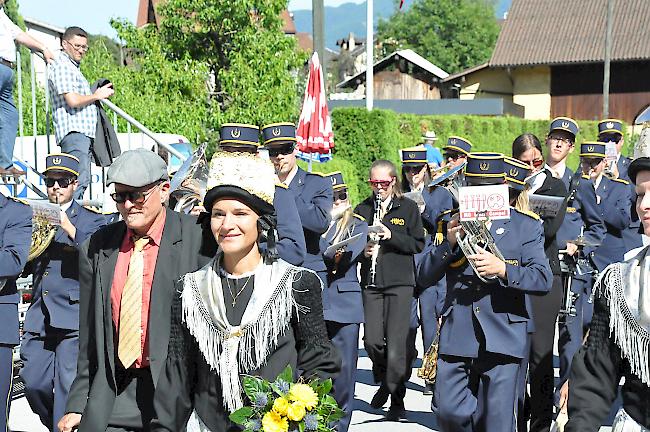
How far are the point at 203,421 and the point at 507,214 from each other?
2.72 m

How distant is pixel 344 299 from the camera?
27.2 feet

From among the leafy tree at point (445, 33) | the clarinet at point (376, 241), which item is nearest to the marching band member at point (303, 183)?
the clarinet at point (376, 241)

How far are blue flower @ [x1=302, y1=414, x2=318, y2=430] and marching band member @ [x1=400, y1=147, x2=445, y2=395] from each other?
543cm

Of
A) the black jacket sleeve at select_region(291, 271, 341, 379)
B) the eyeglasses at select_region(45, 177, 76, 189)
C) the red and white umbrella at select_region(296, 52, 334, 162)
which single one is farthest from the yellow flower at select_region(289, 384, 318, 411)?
the red and white umbrella at select_region(296, 52, 334, 162)

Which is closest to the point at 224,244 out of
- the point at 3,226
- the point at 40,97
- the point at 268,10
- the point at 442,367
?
the point at 3,226

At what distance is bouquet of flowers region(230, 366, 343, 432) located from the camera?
146 inches

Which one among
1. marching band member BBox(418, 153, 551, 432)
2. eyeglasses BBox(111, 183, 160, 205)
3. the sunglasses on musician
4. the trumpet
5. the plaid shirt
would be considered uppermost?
the plaid shirt

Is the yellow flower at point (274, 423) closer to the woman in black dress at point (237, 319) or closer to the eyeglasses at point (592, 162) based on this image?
the woman in black dress at point (237, 319)

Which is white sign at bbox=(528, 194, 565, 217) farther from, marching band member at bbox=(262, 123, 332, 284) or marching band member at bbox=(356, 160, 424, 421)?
marching band member at bbox=(356, 160, 424, 421)

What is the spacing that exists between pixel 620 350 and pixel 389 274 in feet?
17.6

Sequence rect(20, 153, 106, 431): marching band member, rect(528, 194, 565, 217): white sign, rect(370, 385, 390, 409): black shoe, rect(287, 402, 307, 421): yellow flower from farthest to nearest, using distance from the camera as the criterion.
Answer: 1. rect(370, 385, 390, 409): black shoe
2. rect(528, 194, 565, 217): white sign
3. rect(20, 153, 106, 431): marching band member
4. rect(287, 402, 307, 421): yellow flower

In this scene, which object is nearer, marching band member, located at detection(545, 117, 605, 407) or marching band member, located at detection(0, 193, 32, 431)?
marching band member, located at detection(0, 193, 32, 431)

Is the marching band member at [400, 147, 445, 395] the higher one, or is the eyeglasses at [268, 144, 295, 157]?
the eyeglasses at [268, 144, 295, 157]

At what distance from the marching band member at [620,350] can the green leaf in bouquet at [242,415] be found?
3.81 ft
